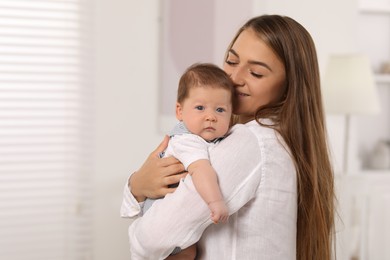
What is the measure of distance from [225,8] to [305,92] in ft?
6.62

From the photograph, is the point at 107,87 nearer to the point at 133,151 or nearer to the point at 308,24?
the point at 133,151

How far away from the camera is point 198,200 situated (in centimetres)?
129

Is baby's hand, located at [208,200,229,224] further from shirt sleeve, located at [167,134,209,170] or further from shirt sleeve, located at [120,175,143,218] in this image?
shirt sleeve, located at [120,175,143,218]

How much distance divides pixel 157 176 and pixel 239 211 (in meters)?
0.21

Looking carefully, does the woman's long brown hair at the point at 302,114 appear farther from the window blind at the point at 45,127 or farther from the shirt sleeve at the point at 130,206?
the window blind at the point at 45,127

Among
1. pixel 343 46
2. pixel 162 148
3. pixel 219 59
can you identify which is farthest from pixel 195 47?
pixel 162 148

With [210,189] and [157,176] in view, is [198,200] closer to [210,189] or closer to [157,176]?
[210,189]

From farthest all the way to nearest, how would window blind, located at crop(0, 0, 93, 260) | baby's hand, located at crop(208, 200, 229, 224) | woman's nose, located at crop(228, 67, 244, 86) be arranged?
window blind, located at crop(0, 0, 93, 260)
woman's nose, located at crop(228, 67, 244, 86)
baby's hand, located at crop(208, 200, 229, 224)

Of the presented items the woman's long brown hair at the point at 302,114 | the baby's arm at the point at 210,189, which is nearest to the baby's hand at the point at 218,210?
the baby's arm at the point at 210,189

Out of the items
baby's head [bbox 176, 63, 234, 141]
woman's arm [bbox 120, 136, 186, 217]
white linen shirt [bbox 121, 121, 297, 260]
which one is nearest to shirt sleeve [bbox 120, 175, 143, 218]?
woman's arm [bbox 120, 136, 186, 217]

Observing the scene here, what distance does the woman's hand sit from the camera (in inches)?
55.3

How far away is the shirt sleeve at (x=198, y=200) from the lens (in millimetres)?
1300

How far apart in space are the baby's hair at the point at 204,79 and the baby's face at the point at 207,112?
0.01m

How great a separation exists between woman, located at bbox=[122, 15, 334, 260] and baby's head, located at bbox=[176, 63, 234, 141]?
0.18ft
